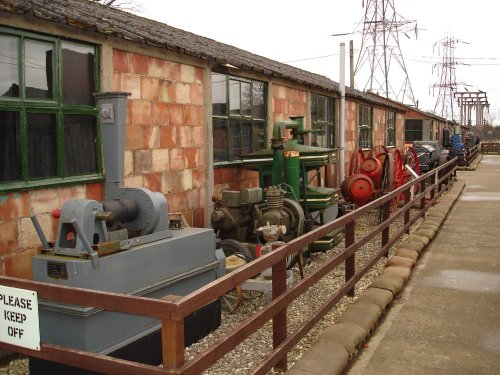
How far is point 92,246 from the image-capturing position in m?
3.87

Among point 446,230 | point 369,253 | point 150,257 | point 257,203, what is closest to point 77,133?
point 150,257

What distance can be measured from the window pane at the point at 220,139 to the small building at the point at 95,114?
0.02 metres

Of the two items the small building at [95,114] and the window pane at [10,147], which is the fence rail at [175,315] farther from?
the window pane at [10,147]

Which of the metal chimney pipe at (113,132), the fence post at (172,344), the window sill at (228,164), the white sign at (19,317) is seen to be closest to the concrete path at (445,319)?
the fence post at (172,344)

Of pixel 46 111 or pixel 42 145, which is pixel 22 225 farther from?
pixel 46 111

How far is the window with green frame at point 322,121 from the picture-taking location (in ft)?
41.6

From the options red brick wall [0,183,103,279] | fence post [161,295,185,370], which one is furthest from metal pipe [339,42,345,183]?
fence post [161,295,185,370]

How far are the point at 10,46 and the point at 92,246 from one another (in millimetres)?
2202

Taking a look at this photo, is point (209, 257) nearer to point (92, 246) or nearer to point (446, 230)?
point (92, 246)

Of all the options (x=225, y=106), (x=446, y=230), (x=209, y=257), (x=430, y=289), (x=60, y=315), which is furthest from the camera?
(x=446, y=230)

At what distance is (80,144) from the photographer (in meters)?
5.60

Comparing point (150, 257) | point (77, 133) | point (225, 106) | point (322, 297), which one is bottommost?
point (322, 297)

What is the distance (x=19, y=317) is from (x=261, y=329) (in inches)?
113

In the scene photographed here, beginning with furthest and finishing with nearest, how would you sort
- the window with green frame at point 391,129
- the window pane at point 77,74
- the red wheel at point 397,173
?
the window with green frame at point 391,129, the red wheel at point 397,173, the window pane at point 77,74
